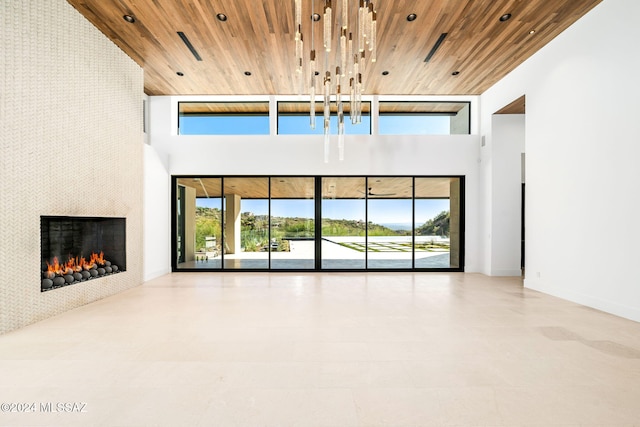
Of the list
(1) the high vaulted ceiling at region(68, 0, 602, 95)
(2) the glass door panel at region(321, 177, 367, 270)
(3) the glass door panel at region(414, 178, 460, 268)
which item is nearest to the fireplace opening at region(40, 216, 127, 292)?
(1) the high vaulted ceiling at region(68, 0, 602, 95)

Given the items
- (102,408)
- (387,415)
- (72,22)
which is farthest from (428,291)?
(72,22)

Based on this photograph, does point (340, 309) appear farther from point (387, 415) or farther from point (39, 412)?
point (39, 412)

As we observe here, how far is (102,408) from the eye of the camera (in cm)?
231

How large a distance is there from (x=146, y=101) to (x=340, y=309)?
24.1 feet

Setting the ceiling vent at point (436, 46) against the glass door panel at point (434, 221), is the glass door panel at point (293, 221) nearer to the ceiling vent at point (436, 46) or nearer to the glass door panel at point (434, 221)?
the glass door panel at point (434, 221)

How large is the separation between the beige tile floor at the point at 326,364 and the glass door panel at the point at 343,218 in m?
3.26

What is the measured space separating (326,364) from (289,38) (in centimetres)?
521

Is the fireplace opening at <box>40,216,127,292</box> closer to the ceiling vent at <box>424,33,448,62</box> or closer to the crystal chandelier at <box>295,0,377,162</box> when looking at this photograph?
the crystal chandelier at <box>295,0,377,162</box>

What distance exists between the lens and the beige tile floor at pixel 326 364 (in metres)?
2.26

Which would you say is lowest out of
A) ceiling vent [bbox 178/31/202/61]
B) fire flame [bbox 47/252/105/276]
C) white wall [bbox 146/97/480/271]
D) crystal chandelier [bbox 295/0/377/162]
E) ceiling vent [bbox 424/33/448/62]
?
fire flame [bbox 47/252/105/276]

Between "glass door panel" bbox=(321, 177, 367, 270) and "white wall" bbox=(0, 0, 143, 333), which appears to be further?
"glass door panel" bbox=(321, 177, 367, 270)

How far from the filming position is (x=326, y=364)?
9.87 ft

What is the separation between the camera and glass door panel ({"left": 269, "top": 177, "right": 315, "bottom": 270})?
8.55m

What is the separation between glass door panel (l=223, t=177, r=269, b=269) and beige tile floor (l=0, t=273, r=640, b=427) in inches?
131
